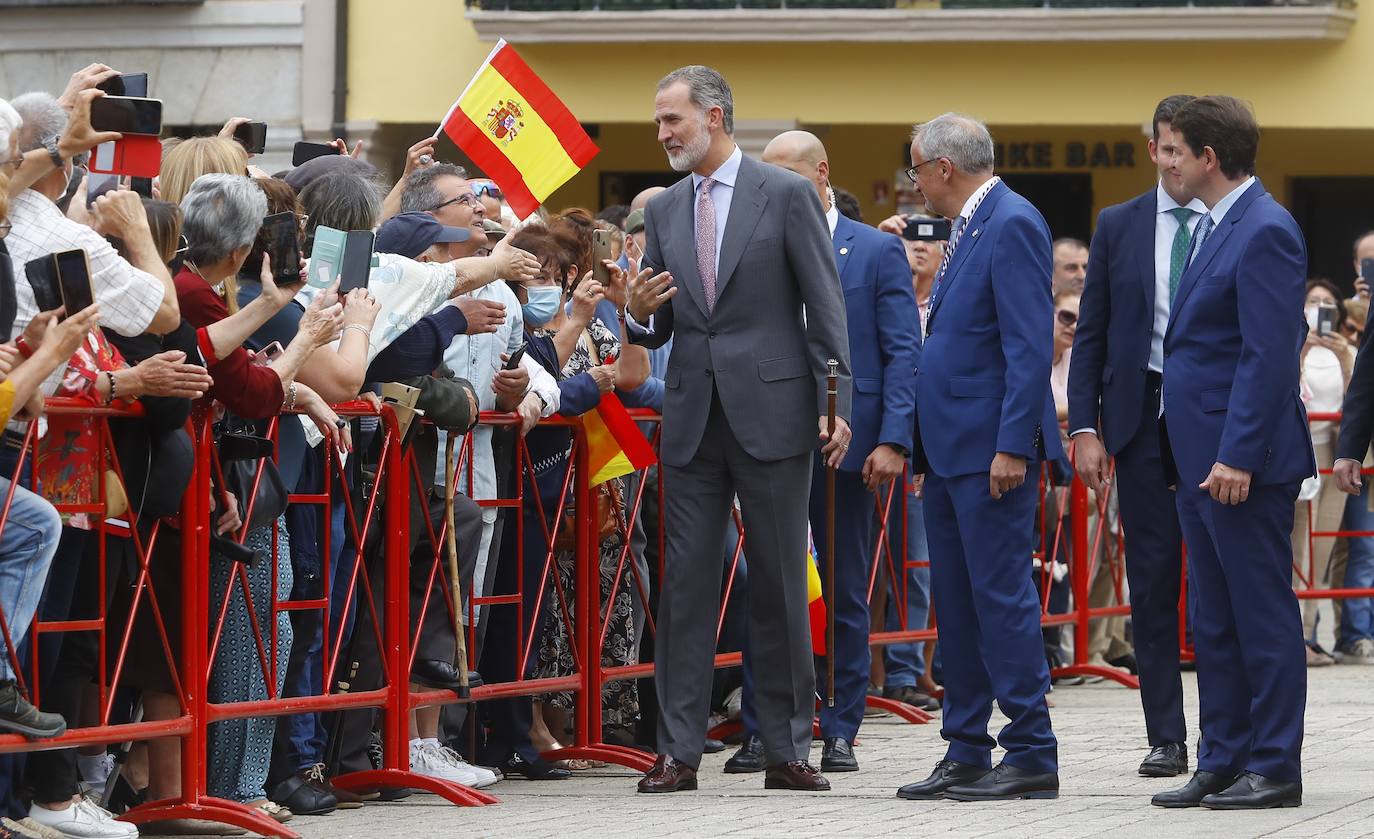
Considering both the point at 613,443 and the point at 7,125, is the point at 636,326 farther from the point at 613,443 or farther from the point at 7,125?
the point at 7,125

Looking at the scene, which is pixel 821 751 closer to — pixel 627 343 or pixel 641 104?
pixel 627 343

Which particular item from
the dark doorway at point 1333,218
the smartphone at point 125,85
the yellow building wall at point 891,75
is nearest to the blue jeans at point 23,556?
the smartphone at point 125,85

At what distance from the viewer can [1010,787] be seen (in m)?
7.44

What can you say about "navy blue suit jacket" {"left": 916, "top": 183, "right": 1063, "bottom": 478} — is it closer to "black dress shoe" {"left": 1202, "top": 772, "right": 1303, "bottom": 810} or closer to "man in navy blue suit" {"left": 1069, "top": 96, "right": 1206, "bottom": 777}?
"man in navy blue suit" {"left": 1069, "top": 96, "right": 1206, "bottom": 777}

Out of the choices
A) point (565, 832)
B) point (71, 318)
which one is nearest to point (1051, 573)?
point (565, 832)

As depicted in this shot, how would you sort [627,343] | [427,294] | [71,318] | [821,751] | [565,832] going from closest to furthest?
[71,318], [565,832], [427,294], [627,343], [821,751]

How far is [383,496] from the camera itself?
303 inches

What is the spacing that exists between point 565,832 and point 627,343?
6.83 ft

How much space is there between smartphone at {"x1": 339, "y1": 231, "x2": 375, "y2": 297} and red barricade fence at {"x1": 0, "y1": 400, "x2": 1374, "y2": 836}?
0.51m

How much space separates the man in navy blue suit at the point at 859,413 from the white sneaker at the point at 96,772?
94.5 inches

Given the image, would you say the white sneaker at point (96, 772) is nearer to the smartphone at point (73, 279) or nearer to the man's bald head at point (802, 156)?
the smartphone at point (73, 279)

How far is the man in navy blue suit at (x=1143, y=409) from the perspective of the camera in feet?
27.4

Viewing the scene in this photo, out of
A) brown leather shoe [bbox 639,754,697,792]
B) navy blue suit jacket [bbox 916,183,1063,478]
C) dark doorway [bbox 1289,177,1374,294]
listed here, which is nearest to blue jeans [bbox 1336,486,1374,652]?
navy blue suit jacket [bbox 916,183,1063,478]

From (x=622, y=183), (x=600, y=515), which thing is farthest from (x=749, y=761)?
(x=622, y=183)
